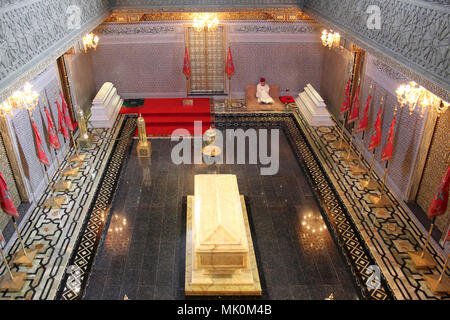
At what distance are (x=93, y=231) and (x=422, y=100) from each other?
5.01 metres

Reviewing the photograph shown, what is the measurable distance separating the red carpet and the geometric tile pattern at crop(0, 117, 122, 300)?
1.74 m

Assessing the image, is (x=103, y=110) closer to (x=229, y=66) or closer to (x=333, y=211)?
(x=229, y=66)

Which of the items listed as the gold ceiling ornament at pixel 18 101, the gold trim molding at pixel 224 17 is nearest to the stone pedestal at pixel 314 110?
the gold trim molding at pixel 224 17

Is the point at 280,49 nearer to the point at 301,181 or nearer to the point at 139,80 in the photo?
the point at 139,80

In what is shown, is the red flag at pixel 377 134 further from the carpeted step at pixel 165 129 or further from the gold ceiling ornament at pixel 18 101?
the gold ceiling ornament at pixel 18 101

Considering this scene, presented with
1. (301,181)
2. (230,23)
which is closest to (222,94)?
(230,23)

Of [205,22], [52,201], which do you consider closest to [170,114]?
[205,22]

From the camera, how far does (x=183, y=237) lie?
5434 mm

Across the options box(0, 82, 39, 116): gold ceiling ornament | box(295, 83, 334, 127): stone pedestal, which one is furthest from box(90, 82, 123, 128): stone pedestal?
box(295, 83, 334, 127): stone pedestal

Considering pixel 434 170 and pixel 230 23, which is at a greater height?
pixel 230 23

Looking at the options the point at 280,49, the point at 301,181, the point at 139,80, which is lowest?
the point at 301,181

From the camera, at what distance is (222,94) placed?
10320mm

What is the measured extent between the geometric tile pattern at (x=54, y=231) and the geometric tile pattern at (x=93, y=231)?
99mm

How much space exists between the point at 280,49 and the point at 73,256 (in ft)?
23.8
